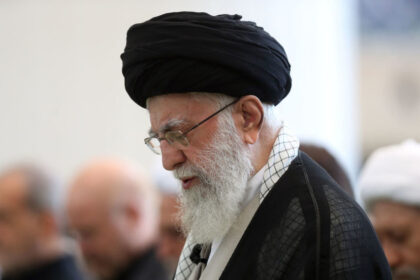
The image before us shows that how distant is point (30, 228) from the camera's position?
5.95 m

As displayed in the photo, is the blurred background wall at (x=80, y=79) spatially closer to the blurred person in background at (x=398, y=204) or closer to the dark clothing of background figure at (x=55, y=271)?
the dark clothing of background figure at (x=55, y=271)

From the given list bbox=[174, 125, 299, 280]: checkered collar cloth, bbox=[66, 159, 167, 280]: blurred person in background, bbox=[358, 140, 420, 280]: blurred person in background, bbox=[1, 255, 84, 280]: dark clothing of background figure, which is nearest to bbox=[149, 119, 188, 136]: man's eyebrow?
bbox=[174, 125, 299, 280]: checkered collar cloth

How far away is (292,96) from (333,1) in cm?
152

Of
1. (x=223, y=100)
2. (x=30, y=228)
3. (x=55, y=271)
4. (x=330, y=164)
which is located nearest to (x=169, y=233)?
(x=55, y=271)

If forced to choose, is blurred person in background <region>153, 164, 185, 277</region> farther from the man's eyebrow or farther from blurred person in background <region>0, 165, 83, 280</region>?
the man's eyebrow

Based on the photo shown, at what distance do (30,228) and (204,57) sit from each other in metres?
3.75

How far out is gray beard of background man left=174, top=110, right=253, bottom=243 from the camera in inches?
103

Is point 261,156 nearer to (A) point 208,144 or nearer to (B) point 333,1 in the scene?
(A) point 208,144

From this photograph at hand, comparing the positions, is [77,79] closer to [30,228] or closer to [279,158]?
[30,228]

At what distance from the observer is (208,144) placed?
2.62 metres

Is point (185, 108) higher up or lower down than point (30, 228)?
higher up

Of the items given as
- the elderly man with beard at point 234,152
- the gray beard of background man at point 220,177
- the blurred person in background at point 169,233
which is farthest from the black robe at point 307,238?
the blurred person in background at point 169,233

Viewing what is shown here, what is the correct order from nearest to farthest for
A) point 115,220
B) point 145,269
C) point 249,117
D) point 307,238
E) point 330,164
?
point 307,238
point 249,117
point 330,164
point 145,269
point 115,220

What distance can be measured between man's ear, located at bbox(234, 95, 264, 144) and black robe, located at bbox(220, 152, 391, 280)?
181mm
